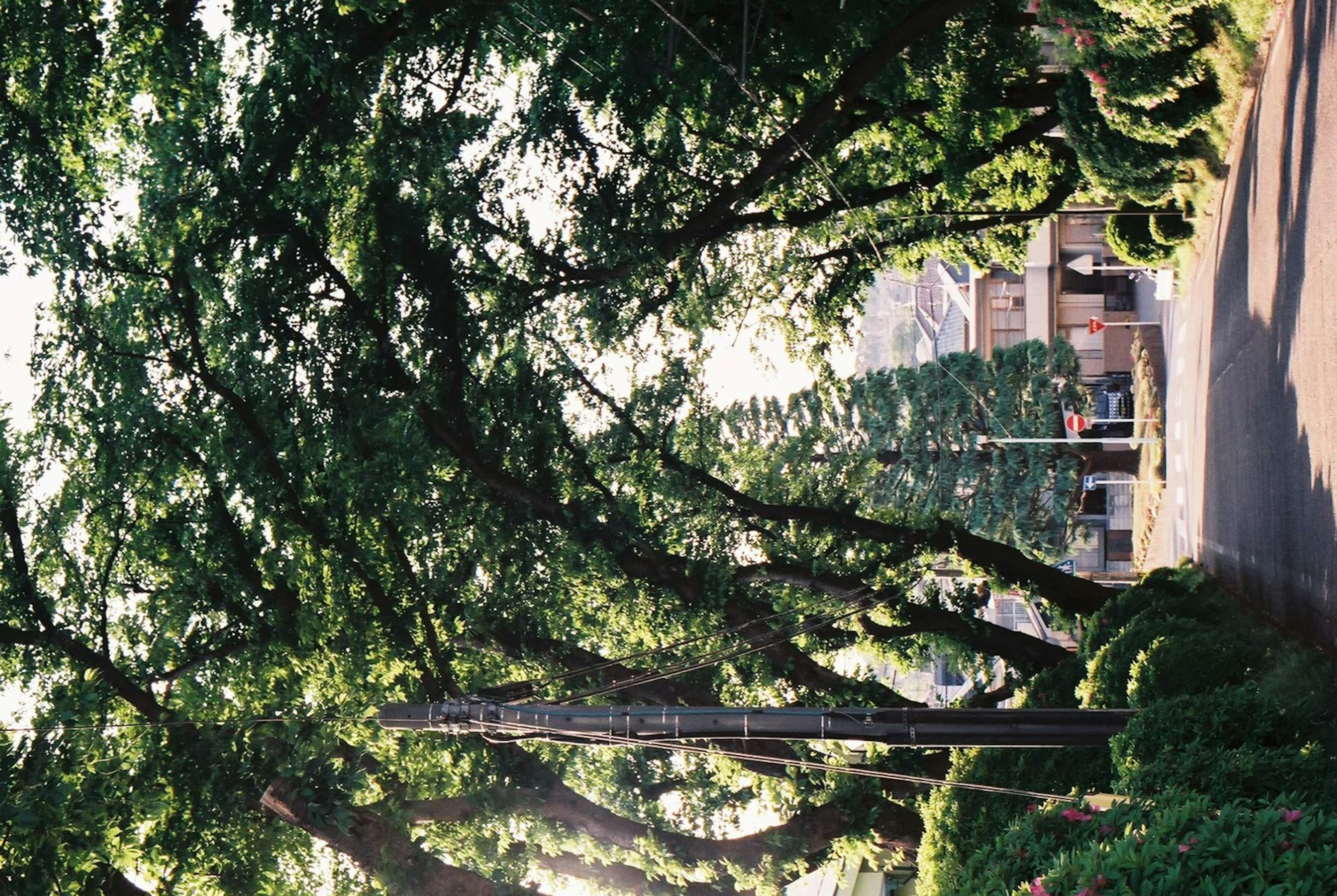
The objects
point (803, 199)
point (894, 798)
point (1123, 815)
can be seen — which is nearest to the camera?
point (1123, 815)

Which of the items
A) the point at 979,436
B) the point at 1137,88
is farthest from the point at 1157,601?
the point at 979,436

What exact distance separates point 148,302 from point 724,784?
44.4 ft

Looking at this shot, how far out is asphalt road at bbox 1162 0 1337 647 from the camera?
521 inches

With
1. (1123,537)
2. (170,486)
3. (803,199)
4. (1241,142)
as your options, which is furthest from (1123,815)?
(1123,537)

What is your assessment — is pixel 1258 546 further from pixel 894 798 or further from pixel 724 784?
pixel 724 784

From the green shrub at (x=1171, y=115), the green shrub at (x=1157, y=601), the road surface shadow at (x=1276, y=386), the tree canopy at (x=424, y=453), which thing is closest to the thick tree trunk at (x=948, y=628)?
the tree canopy at (x=424, y=453)

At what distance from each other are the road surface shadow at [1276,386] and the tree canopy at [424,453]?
628cm

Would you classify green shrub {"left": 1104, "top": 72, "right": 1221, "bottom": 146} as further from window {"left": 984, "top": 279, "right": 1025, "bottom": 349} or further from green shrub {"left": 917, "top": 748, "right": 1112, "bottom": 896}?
window {"left": 984, "top": 279, "right": 1025, "bottom": 349}

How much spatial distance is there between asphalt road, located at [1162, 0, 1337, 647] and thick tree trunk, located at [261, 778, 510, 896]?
12221 millimetres

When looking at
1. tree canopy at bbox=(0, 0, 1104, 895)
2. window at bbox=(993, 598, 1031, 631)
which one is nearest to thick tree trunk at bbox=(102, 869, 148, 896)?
tree canopy at bbox=(0, 0, 1104, 895)

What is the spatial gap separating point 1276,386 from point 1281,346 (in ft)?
1.81

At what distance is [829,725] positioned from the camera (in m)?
14.0

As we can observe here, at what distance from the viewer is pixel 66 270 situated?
59.6 ft

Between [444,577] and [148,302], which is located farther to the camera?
[444,577]
